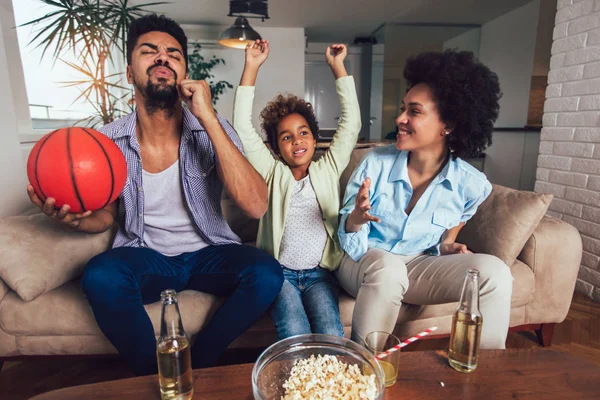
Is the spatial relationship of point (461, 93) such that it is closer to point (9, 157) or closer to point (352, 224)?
point (352, 224)

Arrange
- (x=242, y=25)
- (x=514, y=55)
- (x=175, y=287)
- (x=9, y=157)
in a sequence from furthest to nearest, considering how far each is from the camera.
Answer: (x=514, y=55), (x=242, y=25), (x=9, y=157), (x=175, y=287)

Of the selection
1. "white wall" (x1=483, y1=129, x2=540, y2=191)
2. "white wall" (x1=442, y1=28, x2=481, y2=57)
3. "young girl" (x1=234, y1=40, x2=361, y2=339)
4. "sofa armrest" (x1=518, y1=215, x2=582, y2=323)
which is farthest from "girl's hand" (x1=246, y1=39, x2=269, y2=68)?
"white wall" (x1=442, y1=28, x2=481, y2=57)

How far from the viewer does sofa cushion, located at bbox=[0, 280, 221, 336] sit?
130cm

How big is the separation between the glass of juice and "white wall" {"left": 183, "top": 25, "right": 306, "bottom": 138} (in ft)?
17.9

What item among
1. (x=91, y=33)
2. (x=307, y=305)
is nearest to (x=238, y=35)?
(x=91, y=33)

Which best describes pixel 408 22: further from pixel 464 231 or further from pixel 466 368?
pixel 466 368

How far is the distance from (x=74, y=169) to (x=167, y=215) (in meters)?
0.42

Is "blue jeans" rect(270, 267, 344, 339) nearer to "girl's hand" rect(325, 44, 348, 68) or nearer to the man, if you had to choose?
the man

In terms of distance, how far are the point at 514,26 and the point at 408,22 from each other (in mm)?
1459

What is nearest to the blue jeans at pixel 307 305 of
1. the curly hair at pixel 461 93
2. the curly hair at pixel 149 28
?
the curly hair at pixel 461 93

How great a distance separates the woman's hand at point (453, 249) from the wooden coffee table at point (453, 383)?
1.75 ft

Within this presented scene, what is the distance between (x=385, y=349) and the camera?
81 centimetres

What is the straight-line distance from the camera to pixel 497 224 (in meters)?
1.52

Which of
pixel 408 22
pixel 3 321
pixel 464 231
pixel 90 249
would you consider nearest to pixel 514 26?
pixel 408 22
